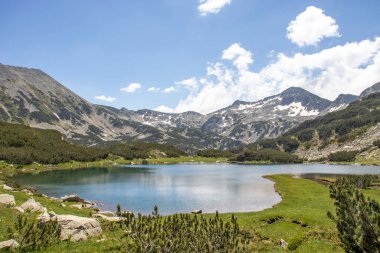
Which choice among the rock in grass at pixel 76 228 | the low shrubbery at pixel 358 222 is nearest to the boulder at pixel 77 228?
the rock in grass at pixel 76 228

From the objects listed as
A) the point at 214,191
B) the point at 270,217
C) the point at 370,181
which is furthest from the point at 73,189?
the point at 370,181

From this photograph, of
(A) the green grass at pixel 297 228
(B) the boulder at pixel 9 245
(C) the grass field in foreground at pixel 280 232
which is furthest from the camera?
(A) the green grass at pixel 297 228

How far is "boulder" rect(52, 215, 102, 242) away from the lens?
28.7 meters

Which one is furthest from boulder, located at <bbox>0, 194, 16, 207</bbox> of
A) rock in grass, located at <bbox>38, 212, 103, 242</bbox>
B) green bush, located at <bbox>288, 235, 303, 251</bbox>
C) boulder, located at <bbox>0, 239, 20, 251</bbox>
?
green bush, located at <bbox>288, 235, 303, 251</bbox>

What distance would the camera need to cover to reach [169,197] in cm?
7856

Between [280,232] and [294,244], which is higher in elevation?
[294,244]

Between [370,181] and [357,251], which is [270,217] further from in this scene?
[370,181]

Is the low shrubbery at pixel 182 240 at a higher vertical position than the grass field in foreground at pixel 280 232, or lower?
higher

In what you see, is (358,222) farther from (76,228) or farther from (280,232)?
(280,232)

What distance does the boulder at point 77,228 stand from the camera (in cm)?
2870

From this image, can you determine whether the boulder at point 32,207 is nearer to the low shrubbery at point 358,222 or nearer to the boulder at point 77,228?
the boulder at point 77,228

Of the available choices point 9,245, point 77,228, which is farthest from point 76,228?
point 9,245

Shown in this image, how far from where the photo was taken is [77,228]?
1174 inches

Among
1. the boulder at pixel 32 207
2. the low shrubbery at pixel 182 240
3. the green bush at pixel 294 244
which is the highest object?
the low shrubbery at pixel 182 240
